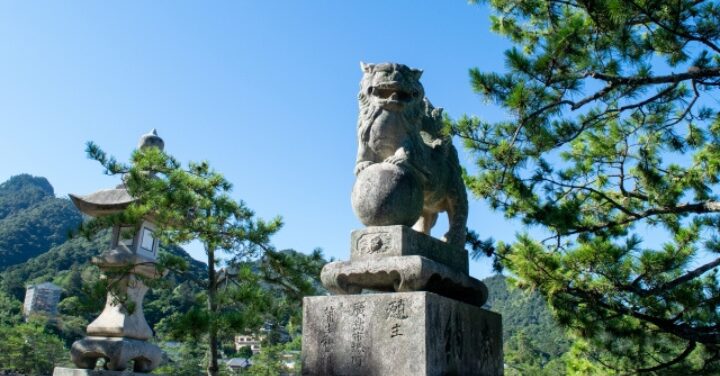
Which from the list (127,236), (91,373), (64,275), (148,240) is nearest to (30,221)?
(64,275)

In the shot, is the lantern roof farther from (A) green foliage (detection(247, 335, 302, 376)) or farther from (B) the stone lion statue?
(A) green foliage (detection(247, 335, 302, 376))

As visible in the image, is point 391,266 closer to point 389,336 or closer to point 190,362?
point 389,336

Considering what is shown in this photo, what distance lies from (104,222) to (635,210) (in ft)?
24.0

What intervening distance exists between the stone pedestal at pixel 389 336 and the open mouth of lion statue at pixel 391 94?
132 cm

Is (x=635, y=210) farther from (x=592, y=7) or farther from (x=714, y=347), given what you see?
(x=592, y=7)

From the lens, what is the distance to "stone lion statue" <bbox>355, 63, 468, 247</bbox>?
3.78 meters

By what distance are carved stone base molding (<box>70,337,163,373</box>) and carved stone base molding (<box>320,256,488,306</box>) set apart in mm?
6165

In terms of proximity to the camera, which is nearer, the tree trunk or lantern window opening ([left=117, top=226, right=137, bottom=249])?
the tree trunk

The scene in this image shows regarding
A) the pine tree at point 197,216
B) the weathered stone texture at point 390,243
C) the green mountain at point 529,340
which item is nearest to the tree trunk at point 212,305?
the pine tree at point 197,216

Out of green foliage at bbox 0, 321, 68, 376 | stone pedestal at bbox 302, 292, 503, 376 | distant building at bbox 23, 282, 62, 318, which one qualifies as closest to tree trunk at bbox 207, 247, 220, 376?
stone pedestal at bbox 302, 292, 503, 376

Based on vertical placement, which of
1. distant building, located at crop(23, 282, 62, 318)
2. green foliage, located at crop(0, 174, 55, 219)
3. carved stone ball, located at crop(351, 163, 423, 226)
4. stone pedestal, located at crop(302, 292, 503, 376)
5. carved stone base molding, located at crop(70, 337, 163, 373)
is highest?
green foliage, located at crop(0, 174, 55, 219)

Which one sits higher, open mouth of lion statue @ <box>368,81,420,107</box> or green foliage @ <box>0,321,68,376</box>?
open mouth of lion statue @ <box>368,81,420,107</box>

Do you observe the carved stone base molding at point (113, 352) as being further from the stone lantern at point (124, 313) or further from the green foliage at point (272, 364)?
the green foliage at point (272, 364)

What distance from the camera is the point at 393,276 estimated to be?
10.9 ft
